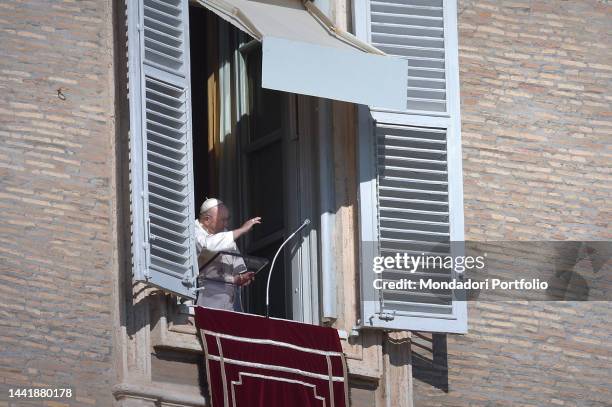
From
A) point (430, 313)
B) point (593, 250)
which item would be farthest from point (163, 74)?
point (593, 250)

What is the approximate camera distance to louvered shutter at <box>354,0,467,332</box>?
53.5 feet

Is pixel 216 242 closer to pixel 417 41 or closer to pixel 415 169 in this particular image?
pixel 415 169

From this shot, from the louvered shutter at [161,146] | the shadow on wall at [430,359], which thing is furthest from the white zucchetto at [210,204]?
the shadow on wall at [430,359]

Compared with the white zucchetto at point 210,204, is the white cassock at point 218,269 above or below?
below

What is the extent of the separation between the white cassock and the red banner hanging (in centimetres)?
63

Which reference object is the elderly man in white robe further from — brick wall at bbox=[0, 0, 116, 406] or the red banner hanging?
brick wall at bbox=[0, 0, 116, 406]

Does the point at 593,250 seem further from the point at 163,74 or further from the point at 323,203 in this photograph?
the point at 163,74

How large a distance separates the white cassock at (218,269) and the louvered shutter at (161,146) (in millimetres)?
684

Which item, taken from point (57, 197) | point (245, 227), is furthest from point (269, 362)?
point (57, 197)

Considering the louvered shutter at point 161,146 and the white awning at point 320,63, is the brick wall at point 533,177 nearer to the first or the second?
the white awning at point 320,63

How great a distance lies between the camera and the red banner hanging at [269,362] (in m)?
15.7

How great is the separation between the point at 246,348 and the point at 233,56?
10.8 feet

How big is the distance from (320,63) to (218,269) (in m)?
1.43

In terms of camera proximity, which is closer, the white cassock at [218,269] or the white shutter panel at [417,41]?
the white cassock at [218,269]
